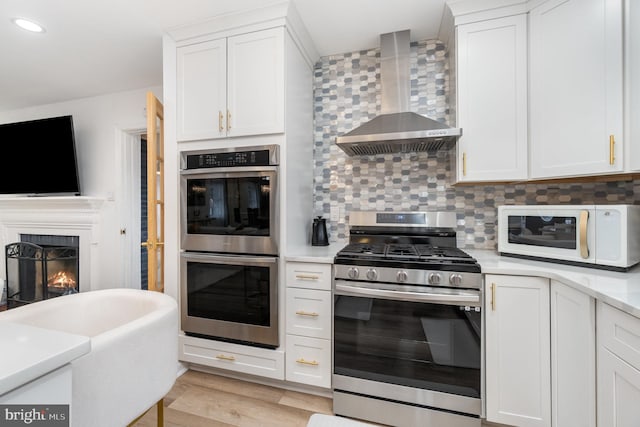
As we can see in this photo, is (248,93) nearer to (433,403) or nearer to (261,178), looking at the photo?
(261,178)

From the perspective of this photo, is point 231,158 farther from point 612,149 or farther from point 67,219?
point 67,219

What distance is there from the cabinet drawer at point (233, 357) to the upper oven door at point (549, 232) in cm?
165

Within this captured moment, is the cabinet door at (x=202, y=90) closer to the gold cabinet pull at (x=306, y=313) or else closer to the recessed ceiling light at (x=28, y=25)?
the recessed ceiling light at (x=28, y=25)

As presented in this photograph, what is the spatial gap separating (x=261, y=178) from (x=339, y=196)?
0.78m

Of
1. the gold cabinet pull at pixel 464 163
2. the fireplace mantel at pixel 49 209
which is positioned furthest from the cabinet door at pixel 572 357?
the fireplace mantel at pixel 49 209

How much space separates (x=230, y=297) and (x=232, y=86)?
4.85 feet

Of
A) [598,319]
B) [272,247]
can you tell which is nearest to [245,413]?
[272,247]

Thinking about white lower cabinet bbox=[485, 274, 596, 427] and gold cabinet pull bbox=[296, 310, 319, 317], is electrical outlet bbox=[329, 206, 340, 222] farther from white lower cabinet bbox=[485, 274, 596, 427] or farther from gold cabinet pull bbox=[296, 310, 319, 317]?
white lower cabinet bbox=[485, 274, 596, 427]

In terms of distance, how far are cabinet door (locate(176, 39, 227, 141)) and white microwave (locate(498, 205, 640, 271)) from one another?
2.02 metres

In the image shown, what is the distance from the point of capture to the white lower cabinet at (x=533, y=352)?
4.19 feet

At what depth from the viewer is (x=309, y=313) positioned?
1.82m

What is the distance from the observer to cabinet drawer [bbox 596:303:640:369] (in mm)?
937

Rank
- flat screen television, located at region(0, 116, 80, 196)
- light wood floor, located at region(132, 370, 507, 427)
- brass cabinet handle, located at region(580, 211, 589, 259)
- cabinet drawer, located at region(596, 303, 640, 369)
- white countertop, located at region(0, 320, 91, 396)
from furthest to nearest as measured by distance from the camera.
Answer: flat screen television, located at region(0, 116, 80, 196) < light wood floor, located at region(132, 370, 507, 427) < brass cabinet handle, located at region(580, 211, 589, 259) < cabinet drawer, located at region(596, 303, 640, 369) < white countertop, located at region(0, 320, 91, 396)

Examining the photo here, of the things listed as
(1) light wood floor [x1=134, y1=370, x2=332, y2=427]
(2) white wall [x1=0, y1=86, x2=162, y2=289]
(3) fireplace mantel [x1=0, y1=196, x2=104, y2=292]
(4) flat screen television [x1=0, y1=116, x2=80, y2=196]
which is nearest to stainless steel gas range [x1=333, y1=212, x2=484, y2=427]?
(1) light wood floor [x1=134, y1=370, x2=332, y2=427]
